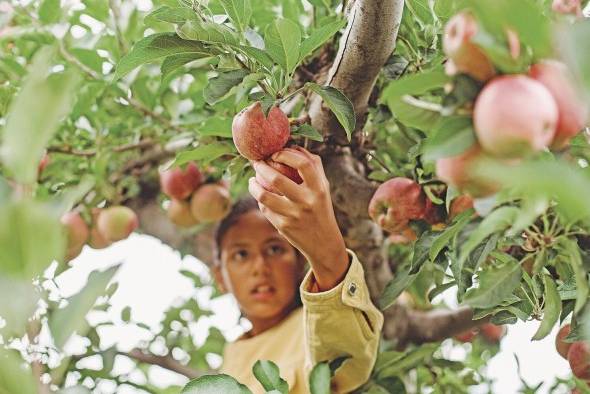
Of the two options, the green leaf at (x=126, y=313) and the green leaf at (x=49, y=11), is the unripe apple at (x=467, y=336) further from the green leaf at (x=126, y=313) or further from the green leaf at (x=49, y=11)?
the green leaf at (x=49, y=11)

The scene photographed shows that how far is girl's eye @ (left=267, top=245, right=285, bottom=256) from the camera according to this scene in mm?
1801

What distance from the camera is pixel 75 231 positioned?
171cm

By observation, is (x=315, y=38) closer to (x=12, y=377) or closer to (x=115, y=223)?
(x=12, y=377)

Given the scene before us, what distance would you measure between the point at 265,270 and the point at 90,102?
0.55m

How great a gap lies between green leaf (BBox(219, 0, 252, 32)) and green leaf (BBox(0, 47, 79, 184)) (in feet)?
1.62

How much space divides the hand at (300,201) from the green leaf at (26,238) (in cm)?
51

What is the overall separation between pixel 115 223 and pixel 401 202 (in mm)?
847

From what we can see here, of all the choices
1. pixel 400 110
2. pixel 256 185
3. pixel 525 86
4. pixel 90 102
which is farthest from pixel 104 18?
pixel 525 86

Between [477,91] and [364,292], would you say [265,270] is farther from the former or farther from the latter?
[477,91]

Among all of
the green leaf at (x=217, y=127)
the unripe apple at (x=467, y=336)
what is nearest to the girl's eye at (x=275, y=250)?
the unripe apple at (x=467, y=336)

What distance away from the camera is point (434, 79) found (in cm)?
60

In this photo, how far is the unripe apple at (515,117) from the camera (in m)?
0.52

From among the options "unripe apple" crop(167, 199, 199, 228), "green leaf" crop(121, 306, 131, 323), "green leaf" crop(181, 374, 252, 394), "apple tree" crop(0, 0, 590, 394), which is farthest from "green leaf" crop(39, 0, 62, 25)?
"green leaf" crop(181, 374, 252, 394)

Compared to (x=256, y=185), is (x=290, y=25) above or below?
above
